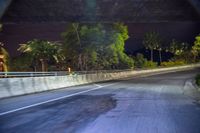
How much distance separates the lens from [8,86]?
2231 centimetres

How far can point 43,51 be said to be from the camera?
7669 cm

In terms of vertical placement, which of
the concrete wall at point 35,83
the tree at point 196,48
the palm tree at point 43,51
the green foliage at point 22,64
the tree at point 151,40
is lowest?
the concrete wall at point 35,83

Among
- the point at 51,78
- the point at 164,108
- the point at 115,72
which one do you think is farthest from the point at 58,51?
the point at 164,108

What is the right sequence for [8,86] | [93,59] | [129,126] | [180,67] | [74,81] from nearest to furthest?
[129,126] < [8,86] < [74,81] < [93,59] < [180,67]

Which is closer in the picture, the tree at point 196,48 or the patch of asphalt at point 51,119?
the patch of asphalt at point 51,119

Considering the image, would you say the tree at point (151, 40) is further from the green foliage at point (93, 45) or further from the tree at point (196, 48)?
the green foliage at point (93, 45)

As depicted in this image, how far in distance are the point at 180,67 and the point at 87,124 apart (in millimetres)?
92631

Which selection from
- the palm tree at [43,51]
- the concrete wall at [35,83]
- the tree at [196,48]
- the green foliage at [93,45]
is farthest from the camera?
the tree at [196,48]

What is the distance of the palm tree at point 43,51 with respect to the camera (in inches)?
3017

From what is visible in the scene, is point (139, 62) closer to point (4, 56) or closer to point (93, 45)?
point (93, 45)

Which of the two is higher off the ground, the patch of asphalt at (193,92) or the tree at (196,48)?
the tree at (196,48)

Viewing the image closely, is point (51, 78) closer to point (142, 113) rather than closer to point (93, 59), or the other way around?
point (142, 113)

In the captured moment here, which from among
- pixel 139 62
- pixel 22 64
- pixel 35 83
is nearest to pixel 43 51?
pixel 22 64

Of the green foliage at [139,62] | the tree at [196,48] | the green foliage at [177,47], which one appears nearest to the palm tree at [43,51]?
the green foliage at [139,62]
